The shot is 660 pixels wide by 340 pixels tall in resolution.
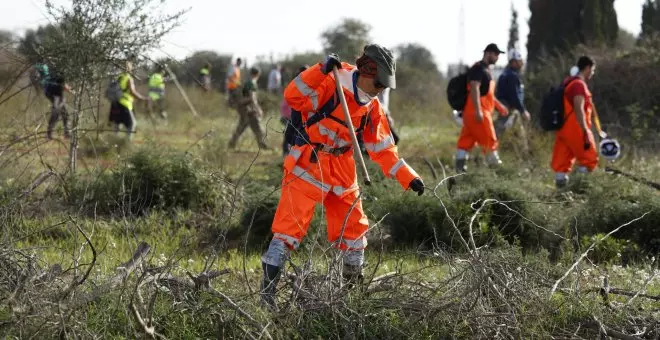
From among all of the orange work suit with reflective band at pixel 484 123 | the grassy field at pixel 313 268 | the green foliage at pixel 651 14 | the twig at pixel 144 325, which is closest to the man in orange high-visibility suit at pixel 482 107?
the orange work suit with reflective band at pixel 484 123

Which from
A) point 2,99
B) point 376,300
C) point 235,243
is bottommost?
point 235,243

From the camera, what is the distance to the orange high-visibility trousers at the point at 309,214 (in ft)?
17.9

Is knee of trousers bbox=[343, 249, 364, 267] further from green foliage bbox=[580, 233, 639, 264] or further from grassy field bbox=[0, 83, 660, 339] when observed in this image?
green foliage bbox=[580, 233, 639, 264]

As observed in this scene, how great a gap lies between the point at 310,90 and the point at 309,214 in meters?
0.72

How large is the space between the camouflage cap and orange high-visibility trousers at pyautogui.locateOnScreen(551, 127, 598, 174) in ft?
18.0

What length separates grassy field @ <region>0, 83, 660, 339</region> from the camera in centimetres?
479

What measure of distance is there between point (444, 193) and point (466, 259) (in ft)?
10.4

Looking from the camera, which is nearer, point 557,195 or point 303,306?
point 303,306

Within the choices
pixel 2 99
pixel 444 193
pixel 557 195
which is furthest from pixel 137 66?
pixel 557 195

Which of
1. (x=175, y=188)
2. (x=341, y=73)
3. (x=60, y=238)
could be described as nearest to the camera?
(x=341, y=73)

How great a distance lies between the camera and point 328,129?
5.51 meters

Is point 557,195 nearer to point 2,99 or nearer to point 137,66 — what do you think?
point 137,66

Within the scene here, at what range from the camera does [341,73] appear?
215 inches

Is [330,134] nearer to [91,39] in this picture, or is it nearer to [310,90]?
[310,90]
